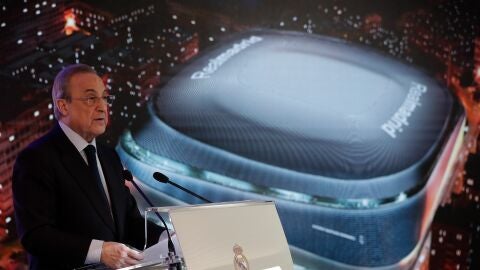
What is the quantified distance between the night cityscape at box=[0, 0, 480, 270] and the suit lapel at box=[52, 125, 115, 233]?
3.96 feet

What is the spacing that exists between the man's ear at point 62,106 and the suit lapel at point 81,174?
7 cm

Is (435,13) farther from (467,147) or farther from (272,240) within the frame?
(272,240)

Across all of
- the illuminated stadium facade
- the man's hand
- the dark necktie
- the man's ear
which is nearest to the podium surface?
the man's hand

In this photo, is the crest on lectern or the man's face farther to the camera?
the man's face

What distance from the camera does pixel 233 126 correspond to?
13.1 feet

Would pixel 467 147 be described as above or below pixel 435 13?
below

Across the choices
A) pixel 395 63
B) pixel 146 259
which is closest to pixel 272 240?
pixel 146 259

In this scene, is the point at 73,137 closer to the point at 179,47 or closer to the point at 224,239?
the point at 224,239

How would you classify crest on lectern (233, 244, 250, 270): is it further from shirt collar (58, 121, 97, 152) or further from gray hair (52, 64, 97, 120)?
gray hair (52, 64, 97, 120)

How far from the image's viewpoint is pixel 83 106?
7.11 feet

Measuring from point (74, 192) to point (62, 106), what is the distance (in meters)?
0.32

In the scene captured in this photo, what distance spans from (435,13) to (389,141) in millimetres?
1202

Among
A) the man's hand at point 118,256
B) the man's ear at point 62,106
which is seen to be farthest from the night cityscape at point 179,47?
the man's hand at point 118,256

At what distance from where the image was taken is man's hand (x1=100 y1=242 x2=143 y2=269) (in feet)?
5.93
